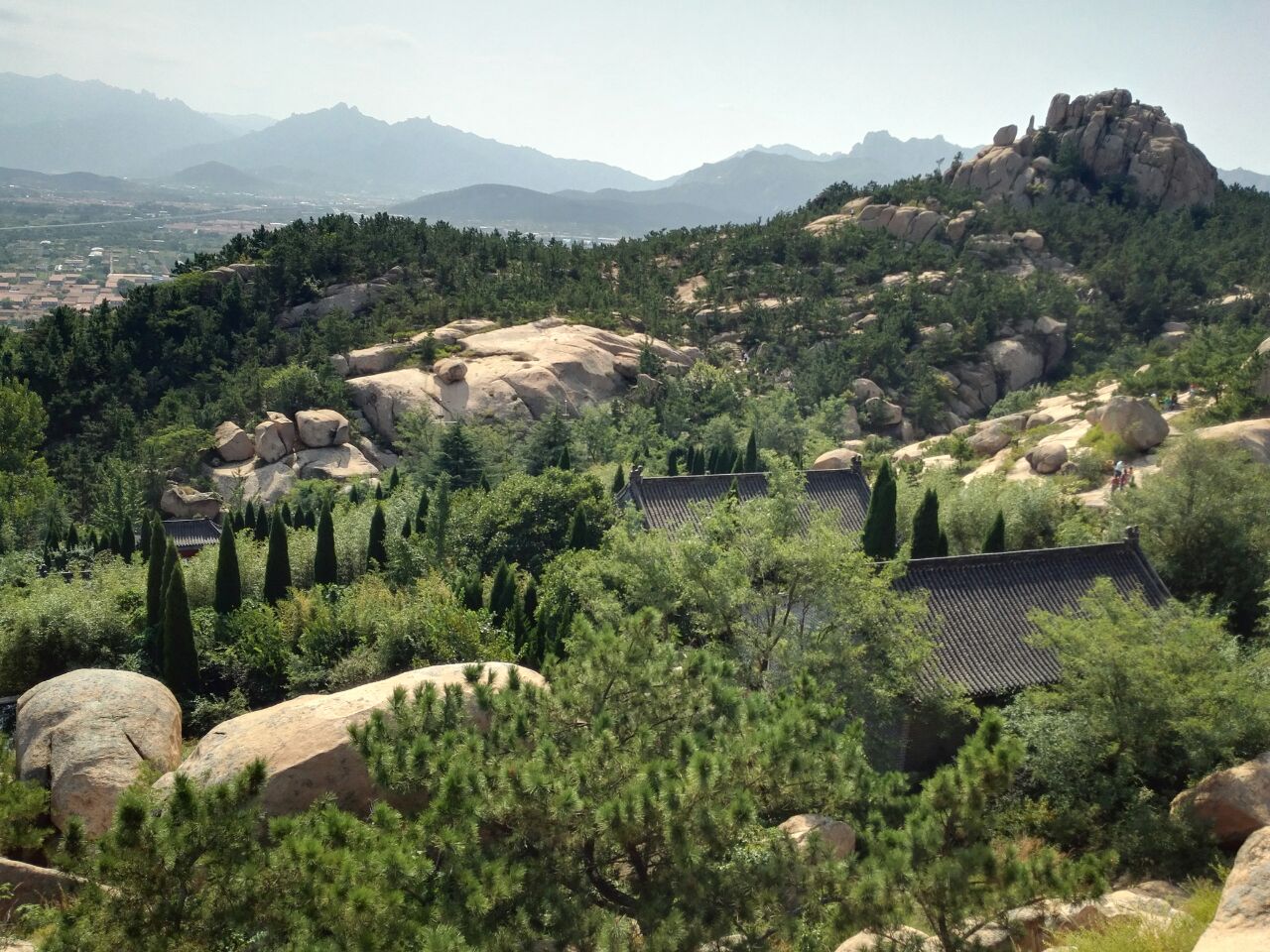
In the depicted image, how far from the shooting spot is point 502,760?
27.3ft

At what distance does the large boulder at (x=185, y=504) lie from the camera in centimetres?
3716

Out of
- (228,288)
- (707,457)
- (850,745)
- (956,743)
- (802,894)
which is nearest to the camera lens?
(802,894)

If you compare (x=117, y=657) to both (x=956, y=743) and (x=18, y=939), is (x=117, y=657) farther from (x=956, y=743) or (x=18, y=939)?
(x=956, y=743)

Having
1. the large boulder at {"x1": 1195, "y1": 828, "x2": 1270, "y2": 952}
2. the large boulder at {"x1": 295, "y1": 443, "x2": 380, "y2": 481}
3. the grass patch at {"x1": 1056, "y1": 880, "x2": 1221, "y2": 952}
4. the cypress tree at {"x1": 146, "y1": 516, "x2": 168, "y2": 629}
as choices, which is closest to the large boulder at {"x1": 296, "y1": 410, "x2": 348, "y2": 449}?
the large boulder at {"x1": 295, "y1": 443, "x2": 380, "y2": 481}

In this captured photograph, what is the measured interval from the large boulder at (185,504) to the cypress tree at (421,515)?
14.5 meters

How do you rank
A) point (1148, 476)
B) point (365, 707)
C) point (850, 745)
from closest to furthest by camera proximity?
point (850, 745) → point (365, 707) → point (1148, 476)

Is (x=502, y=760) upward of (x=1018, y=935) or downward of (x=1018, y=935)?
upward

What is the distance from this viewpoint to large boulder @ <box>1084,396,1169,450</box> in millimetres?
31422

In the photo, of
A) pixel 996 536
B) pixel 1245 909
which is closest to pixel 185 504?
pixel 996 536

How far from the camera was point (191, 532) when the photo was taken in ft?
115

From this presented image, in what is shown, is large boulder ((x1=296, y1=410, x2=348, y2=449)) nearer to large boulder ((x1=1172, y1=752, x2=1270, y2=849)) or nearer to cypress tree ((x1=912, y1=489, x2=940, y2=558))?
cypress tree ((x1=912, y1=489, x2=940, y2=558))

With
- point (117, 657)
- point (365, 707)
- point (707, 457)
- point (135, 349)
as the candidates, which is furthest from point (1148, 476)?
point (135, 349)

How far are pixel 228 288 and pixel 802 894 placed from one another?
51.4 metres

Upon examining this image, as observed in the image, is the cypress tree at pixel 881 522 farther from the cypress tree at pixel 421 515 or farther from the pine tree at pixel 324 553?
the pine tree at pixel 324 553
